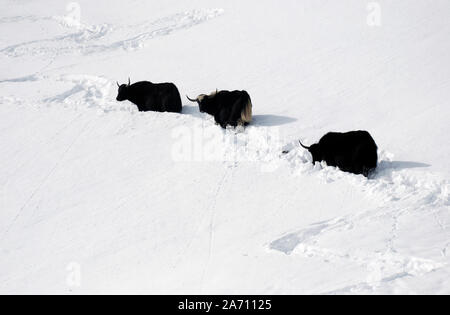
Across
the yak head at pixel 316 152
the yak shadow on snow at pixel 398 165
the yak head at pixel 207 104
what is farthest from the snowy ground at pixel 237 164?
the yak head at pixel 207 104

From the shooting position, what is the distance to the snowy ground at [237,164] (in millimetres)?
7324

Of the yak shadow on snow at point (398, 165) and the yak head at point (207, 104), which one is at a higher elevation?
the yak head at point (207, 104)

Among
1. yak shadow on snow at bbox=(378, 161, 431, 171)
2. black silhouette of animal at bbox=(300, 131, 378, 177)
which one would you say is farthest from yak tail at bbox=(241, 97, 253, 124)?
yak shadow on snow at bbox=(378, 161, 431, 171)

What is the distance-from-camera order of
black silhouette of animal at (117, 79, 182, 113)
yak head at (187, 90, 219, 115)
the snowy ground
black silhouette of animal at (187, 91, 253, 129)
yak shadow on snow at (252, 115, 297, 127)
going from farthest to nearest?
1. black silhouette of animal at (117, 79, 182, 113)
2. yak head at (187, 90, 219, 115)
3. yak shadow on snow at (252, 115, 297, 127)
4. black silhouette of animal at (187, 91, 253, 129)
5. the snowy ground

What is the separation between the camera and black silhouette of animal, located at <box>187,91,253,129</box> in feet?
39.0

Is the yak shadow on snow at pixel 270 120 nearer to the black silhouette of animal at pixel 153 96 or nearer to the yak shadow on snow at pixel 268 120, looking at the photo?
the yak shadow on snow at pixel 268 120

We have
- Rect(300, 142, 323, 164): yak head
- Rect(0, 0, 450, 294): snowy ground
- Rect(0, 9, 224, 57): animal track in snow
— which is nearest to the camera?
Rect(0, 0, 450, 294): snowy ground

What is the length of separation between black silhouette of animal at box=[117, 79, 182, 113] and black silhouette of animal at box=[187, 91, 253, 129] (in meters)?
1.15

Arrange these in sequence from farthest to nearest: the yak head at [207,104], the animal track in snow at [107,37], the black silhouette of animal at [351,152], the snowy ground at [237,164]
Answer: the animal track in snow at [107,37]
the yak head at [207,104]
the black silhouette of animal at [351,152]
the snowy ground at [237,164]

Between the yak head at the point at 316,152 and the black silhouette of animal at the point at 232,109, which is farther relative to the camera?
the black silhouette of animal at the point at 232,109

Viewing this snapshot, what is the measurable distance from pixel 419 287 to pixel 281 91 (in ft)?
28.7

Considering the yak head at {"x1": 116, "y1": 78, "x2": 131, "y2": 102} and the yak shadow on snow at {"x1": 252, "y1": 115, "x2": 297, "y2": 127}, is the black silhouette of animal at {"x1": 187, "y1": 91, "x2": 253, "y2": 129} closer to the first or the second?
the yak shadow on snow at {"x1": 252, "y1": 115, "x2": 297, "y2": 127}

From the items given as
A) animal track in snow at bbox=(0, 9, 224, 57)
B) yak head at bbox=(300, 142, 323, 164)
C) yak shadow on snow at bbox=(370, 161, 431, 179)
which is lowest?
yak shadow on snow at bbox=(370, 161, 431, 179)

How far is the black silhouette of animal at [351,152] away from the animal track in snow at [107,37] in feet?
36.6
